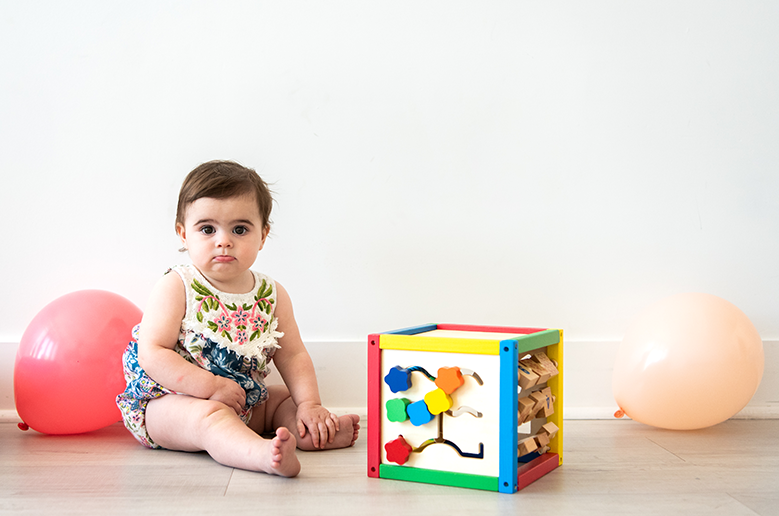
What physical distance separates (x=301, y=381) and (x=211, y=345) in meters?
0.19

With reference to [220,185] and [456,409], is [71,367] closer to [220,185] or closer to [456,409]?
[220,185]

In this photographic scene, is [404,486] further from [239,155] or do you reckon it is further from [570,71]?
[570,71]

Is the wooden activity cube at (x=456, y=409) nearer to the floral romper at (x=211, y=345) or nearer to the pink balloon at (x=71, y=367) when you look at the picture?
A: the floral romper at (x=211, y=345)

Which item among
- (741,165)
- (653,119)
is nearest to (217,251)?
(653,119)

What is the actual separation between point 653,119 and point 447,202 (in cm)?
52

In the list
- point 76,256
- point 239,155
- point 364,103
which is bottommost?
point 76,256

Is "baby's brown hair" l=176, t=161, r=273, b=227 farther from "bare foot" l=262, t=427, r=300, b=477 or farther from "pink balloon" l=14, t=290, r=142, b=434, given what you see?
"bare foot" l=262, t=427, r=300, b=477

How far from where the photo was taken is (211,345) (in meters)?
1.14

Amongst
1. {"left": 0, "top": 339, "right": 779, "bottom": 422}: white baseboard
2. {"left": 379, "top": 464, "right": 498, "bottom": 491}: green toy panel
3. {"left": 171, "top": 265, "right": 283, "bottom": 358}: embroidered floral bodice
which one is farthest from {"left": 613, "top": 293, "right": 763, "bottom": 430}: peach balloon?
{"left": 171, "top": 265, "right": 283, "bottom": 358}: embroidered floral bodice

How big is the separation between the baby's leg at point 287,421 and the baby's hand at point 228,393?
117mm

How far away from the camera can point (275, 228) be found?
1461 mm

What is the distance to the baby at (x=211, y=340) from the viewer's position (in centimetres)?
109

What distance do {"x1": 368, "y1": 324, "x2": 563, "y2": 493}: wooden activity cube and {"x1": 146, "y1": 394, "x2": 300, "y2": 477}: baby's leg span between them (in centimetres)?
14

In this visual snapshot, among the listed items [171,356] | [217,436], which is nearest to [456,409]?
[217,436]
